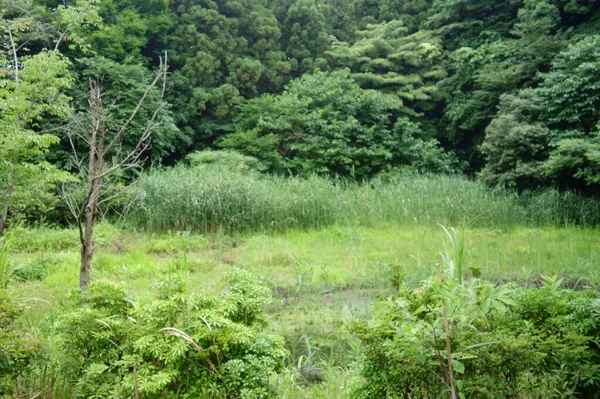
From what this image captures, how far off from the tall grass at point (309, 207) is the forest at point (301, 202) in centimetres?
A: 5

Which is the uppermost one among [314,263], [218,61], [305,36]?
[305,36]

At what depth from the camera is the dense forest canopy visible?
10.7 metres

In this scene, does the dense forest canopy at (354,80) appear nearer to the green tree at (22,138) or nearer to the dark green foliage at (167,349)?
the green tree at (22,138)

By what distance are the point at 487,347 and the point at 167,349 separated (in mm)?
1092

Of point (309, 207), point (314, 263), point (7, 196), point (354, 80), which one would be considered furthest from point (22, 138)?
point (354, 80)

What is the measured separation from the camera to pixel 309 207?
850 cm

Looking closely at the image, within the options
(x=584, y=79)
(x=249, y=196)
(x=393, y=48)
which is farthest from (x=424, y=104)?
(x=249, y=196)

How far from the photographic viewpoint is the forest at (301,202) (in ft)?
5.42

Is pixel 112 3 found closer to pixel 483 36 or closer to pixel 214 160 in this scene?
pixel 214 160

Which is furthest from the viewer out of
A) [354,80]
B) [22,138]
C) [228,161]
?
[354,80]

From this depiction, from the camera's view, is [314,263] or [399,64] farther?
[399,64]

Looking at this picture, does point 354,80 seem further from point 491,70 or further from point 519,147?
point 519,147

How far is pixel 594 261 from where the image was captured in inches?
208

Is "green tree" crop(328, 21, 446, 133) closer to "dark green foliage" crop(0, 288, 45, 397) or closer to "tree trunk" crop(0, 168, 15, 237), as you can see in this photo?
"tree trunk" crop(0, 168, 15, 237)
